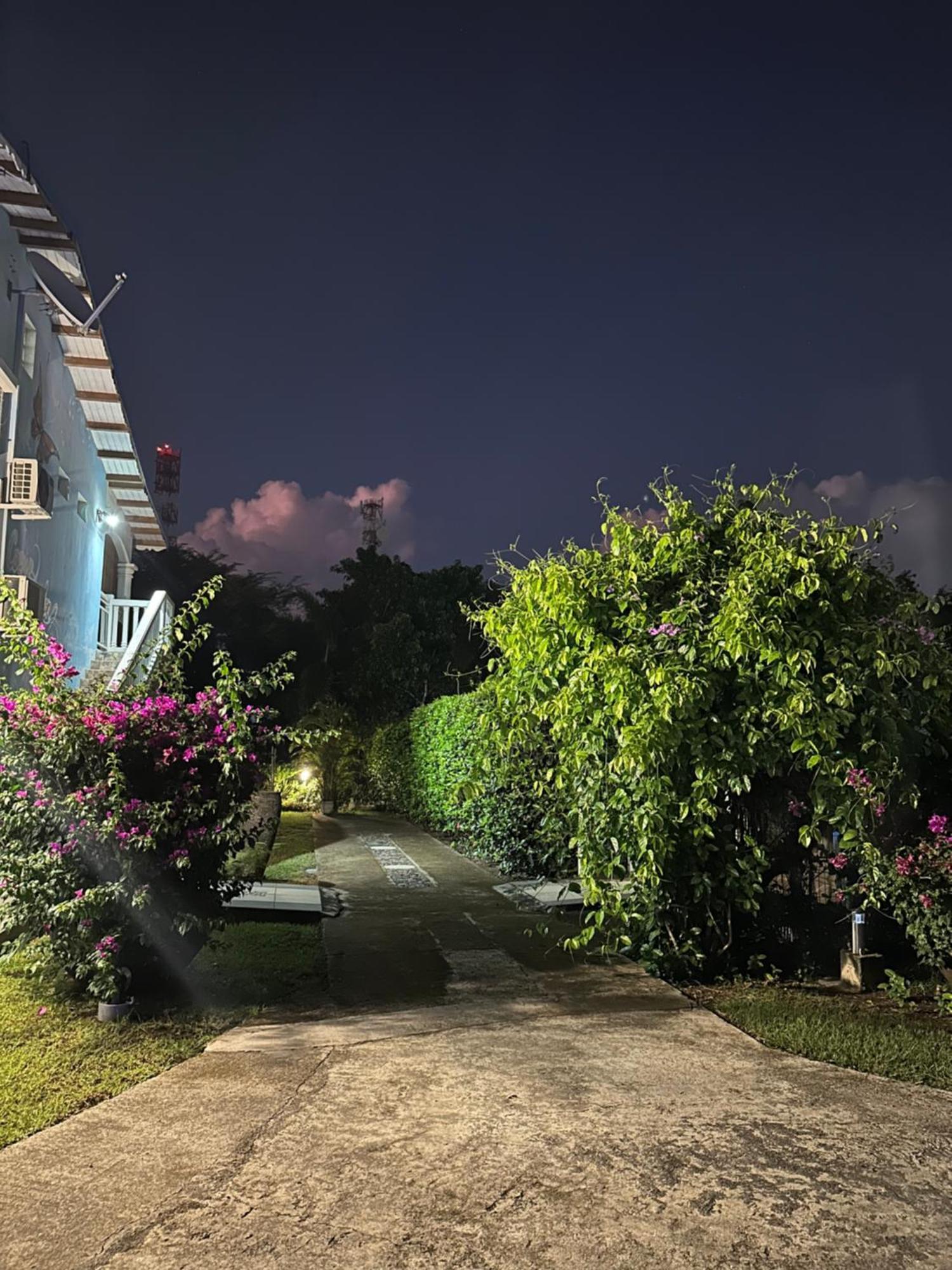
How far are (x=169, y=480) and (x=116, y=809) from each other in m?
66.8

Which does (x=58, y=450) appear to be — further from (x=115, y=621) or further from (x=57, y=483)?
(x=115, y=621)

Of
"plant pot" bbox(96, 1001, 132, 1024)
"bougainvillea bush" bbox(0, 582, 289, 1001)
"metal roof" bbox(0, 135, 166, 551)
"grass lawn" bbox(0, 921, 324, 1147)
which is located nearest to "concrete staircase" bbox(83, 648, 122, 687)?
"metal roof" bbox(0, 135, 166, 551)

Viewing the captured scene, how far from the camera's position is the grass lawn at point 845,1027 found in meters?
4.47

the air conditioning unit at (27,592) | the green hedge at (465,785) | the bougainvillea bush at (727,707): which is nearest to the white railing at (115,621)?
the green hedge at (465,785)

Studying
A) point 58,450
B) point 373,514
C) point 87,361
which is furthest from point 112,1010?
point 373,514

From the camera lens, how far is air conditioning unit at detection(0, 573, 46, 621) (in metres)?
8.64

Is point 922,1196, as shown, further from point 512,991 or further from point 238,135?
point 238,135

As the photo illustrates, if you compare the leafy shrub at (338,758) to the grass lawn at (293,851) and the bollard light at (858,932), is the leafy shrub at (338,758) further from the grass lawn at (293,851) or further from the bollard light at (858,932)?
the bollard light at (858,932)

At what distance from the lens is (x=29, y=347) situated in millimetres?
9734

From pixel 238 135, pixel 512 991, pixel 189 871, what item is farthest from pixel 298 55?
pixel 512 991

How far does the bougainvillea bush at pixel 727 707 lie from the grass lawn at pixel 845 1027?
16.2 inches

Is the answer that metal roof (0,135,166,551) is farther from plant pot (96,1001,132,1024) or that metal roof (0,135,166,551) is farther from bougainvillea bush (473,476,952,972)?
plant pot (96,1001,132,1024)

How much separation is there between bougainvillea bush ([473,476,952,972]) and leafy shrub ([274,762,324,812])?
60.2 ft

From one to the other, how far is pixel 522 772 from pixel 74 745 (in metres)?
3.26
